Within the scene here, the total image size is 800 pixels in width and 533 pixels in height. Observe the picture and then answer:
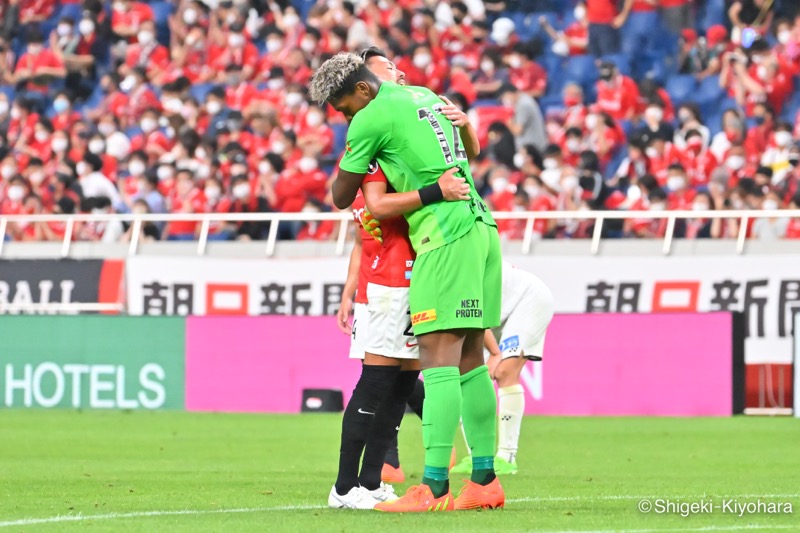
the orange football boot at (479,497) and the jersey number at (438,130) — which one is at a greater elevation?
the jersey number at (438,130)

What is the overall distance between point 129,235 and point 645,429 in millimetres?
8178

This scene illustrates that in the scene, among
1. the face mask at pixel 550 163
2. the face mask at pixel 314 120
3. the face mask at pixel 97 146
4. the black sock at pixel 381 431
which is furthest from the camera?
the face mask at pixel 97 146

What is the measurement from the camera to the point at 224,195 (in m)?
21.1

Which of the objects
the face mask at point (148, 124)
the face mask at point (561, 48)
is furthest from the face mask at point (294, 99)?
the face mask at point (561, 48)

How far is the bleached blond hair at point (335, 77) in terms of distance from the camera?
7.58 metres

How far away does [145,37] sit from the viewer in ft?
82.5

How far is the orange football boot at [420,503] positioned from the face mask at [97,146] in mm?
16433

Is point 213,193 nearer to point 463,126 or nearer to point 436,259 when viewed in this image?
point 463,126

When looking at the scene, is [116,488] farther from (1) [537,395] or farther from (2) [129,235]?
(2) [129,235]

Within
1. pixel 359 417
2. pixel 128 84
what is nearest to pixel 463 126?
pixel 359 417

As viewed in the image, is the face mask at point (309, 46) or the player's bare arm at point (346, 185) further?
the face mask at point (309, 46)

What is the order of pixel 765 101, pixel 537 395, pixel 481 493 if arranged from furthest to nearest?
1. pixel 765 101
2. pixel 537 395
3. pixel 481 493

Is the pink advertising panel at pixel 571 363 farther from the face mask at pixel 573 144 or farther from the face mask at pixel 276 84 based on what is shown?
the face mask at pixel 276 84

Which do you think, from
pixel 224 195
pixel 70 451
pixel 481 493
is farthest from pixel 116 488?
pixel 224 195
